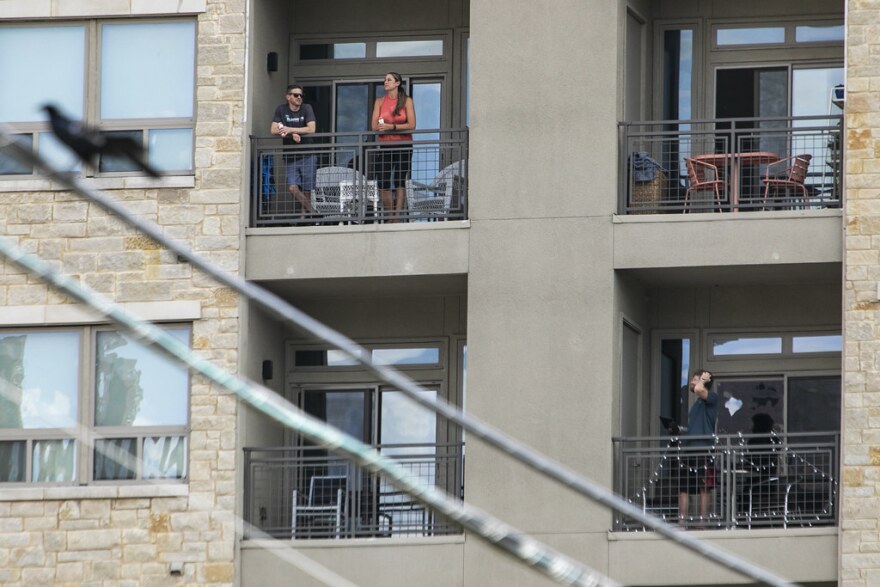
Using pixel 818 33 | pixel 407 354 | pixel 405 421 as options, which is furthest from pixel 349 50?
pixel 818 33

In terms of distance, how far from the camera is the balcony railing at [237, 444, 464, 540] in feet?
64.0

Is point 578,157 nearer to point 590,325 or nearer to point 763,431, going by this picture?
point 590,325

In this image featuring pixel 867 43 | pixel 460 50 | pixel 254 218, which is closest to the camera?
pixel 867 43

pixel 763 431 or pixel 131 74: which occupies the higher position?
pixel 131 74

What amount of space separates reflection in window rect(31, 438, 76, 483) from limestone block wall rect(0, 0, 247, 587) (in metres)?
0.30

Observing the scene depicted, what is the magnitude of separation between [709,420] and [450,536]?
8.66ft

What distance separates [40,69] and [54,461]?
3896 mm

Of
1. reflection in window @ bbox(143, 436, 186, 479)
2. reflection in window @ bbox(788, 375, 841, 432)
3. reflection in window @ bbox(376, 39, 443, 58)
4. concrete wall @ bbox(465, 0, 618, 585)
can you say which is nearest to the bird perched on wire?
concrete wall @ bbox(465, 0, 618, 585)

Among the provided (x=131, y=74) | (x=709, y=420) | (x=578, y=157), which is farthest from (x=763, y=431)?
(x=131, y=74)

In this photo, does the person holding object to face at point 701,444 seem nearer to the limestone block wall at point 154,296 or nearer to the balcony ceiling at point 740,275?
the balcony ceiling at point 740,275

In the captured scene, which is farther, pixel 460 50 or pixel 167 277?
pixel 460 50

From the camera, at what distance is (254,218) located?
20.1 metres

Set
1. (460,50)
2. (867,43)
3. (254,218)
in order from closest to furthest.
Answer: (867,43)
(254,218)
(460,50)

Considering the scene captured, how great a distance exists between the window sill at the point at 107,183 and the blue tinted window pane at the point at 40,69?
81cm
